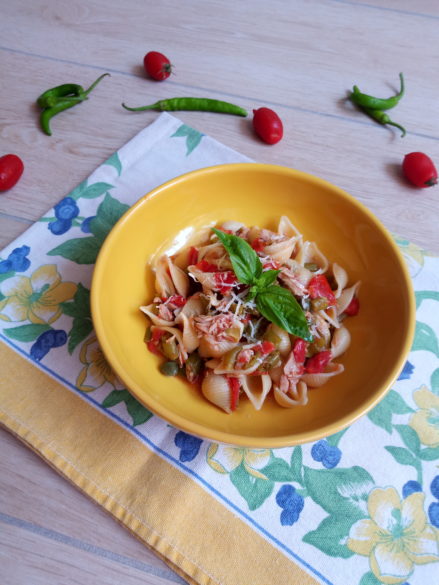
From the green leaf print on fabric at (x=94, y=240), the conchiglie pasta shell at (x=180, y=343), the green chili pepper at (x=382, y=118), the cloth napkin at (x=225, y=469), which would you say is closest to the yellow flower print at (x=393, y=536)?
the cloth napkin at (x=225, y=469)

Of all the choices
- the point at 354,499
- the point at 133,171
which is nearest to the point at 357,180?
the point at 133,171

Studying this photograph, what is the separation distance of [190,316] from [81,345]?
44 cm

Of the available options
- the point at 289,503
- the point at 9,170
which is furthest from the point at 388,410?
the point at 9,170

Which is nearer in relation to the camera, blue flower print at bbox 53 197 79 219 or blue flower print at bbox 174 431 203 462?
blue flower print at bbox 174 431 203 462

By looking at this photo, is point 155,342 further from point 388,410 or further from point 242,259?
point 388,410

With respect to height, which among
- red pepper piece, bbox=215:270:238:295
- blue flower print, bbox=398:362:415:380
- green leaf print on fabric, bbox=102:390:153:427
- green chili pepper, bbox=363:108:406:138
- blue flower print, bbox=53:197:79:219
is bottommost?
green leaf print on fabric, bbox=102:390:153:427

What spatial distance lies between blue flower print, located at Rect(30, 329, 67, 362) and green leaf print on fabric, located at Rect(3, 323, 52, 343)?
0.06ft

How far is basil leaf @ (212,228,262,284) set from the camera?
1.67m

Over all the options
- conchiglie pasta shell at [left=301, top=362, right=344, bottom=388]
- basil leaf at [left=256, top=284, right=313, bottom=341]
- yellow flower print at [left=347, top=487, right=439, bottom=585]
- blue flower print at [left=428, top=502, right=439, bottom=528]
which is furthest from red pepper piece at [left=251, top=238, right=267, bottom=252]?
blue flower print at [left=428, top=502, right=439, bottom=528]

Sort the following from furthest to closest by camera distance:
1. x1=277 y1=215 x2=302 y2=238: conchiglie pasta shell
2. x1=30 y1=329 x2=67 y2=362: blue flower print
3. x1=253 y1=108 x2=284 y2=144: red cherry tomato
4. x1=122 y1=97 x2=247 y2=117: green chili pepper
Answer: x1=122 y1=97 x2=247 y2=117: green chili pepper < x1=253 y1=108 x2=284 y2=144: red cherry tomato < x1=277 y1=215 x2=302 y2=238: conchiglie pasta shell < x1=30 y1=329 x2=67 y2=362: blue flower print

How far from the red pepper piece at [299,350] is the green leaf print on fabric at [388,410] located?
34cm

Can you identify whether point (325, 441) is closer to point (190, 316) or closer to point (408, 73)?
point (190, 316)

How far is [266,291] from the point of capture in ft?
5.43

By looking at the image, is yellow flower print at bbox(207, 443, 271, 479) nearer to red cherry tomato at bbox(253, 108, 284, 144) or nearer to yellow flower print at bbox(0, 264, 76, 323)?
yellow flower print at bbox(0, 264, 76, 323)
